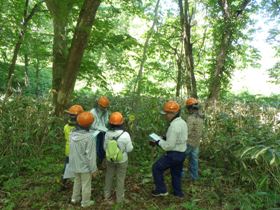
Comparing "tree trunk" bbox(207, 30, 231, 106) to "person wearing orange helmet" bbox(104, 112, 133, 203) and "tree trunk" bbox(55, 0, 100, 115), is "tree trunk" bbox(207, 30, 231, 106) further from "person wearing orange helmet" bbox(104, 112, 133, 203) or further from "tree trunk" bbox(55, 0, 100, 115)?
"person wearing orange helmet" bbox(104, 112, 133, 203)

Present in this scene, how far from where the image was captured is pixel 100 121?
6840mm

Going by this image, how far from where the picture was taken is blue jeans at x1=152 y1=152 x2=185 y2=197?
5.66 metres

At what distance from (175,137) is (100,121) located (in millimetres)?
1945

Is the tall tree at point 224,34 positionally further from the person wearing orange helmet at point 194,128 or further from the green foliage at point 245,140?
the person wearing orange helmet at point 194,128

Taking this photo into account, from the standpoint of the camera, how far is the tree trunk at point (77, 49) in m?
8.07

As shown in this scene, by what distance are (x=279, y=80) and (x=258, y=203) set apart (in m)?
13.2

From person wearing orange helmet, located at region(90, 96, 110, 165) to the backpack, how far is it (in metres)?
1.46

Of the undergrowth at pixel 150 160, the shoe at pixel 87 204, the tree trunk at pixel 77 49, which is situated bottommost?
the shoe at pixel 87 204

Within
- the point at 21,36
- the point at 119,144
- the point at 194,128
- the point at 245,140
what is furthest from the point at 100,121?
the point at 21,36

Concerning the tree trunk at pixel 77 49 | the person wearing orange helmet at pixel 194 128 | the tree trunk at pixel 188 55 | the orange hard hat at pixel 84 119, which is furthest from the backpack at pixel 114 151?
the tree trunk at pixel 188 55

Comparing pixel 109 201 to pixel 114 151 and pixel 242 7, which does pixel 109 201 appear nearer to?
pixel 114 151

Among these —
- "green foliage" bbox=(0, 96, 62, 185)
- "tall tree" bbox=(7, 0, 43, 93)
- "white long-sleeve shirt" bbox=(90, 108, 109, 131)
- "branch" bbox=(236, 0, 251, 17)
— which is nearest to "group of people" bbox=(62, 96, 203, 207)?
"white long-sleeve shirt" bbox=(90, 108, 109, 131)

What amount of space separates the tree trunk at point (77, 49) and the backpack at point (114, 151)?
3.73 m

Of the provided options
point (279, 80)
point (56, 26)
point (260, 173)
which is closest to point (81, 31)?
point (56, 26)
